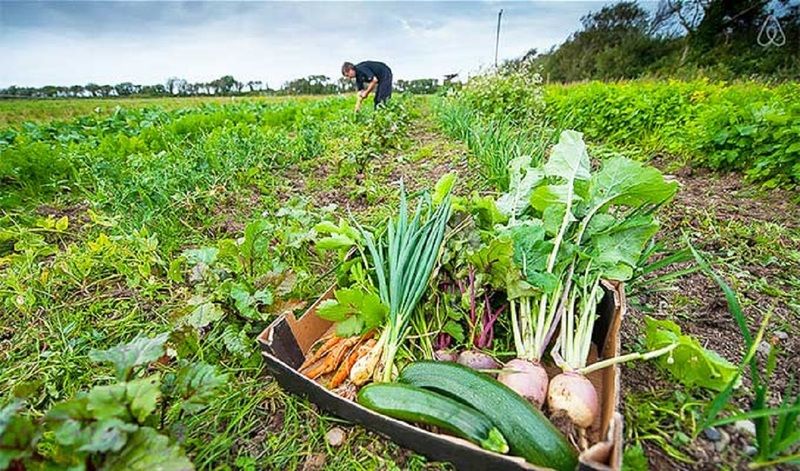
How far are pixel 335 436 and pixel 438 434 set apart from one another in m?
0.34

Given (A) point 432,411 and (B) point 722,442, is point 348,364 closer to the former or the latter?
(A) point 432,411

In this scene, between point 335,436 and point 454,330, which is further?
point 454,330

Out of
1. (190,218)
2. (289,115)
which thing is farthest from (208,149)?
(289,115)

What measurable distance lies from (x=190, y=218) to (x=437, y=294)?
1.98m

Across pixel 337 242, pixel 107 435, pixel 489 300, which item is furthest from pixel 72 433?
pixel 489 300

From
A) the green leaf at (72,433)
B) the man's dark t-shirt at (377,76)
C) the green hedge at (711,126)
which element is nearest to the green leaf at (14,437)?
the green leaf at (72,433)

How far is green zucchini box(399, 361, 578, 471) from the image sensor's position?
884mm

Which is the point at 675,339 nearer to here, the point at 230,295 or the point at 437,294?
the point at 437,294

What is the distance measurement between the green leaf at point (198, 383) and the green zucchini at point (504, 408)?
507 millimetres

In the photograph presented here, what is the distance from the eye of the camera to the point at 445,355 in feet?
4.09

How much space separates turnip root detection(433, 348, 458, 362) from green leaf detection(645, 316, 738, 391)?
0.59 meters

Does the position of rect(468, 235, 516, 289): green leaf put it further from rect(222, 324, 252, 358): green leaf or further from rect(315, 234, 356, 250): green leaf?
rect(222, 324, 252, 358): green leaf

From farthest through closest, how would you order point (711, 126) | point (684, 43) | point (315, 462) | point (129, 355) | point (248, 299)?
1. point (684, 43)
2. point (711, 126)
3. point (248, 299)
4. point (315, 462)
5. point (129, 355)

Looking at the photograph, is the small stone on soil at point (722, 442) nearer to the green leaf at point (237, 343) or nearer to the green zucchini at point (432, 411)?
the green zucchini at point (432, 411)
